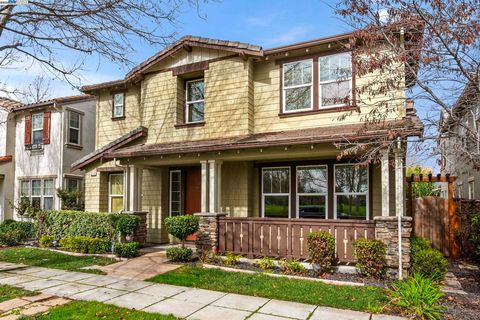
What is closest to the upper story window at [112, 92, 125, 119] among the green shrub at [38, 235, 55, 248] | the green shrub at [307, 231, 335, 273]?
the green shrub at [38, 235, 55, 248]

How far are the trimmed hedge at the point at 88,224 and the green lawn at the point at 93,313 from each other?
4586 mm

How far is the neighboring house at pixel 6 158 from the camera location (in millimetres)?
16188

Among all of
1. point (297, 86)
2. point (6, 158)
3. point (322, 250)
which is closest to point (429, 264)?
point (322, 250)

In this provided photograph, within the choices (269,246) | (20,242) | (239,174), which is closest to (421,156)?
(269,246)

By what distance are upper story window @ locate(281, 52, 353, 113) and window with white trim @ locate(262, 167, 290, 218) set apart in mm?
1907

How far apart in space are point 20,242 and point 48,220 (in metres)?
1.57

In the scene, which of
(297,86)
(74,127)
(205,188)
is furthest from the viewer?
(74,127)

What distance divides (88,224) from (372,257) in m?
8.90

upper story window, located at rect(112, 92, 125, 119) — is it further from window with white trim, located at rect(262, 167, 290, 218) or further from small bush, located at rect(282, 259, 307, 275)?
small bush, located at rect(282, 259, 307, 275)

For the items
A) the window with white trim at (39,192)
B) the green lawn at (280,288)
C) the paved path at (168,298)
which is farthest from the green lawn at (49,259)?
the window with white trim at (39,192)

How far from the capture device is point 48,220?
12344 millimetres

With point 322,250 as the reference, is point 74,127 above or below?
above

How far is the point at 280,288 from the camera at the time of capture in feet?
21.2

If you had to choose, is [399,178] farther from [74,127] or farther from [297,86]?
[74,127]
